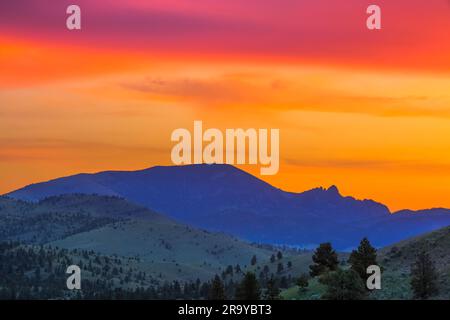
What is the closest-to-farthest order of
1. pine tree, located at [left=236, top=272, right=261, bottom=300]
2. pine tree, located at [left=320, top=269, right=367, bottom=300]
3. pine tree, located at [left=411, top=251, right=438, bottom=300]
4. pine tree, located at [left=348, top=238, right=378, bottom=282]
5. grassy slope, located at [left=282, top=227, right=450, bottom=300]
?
pine tree, located at [left=320, top=269, right=367, bottom=300] < pine tree, located at [left=411, top=251, right=438, bottom=300] < grassy slope, located at [left=282, top=227, right=450, bottom=300] < pine tree, located at [left=348, top=238, right=378, bottom=282] < pine tree, located at [left=236, top=272, right=261, bottom=300]

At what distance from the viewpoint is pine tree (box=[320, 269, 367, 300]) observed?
233 ft

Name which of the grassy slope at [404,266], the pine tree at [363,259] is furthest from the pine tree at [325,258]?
the pine tree at [363,259]

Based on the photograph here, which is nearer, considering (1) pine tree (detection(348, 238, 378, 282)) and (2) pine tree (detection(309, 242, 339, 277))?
(1) pine tree (detection(348, 238, 378, 282))

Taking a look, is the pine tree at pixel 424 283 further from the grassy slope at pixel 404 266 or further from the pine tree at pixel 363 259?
the pine tree at pixel 363 259

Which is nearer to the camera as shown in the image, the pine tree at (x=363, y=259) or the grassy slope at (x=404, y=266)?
the grassy slope at (x=404, y=266)

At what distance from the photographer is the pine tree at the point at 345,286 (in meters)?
71.1

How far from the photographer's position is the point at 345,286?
2825 inches

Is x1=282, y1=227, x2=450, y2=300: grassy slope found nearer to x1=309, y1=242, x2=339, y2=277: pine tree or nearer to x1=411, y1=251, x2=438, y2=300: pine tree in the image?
x1=411, y1=251, x2=438, y2=300: pine tree

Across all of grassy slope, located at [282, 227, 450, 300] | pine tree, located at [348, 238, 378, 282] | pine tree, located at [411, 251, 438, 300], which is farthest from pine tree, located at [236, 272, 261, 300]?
pine tree, located at [411, 251, 438, 300]

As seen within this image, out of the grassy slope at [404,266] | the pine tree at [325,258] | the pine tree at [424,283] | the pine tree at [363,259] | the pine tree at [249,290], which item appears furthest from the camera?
the pine tree at [325,258]

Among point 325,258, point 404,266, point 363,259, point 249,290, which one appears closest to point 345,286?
point 363,259
